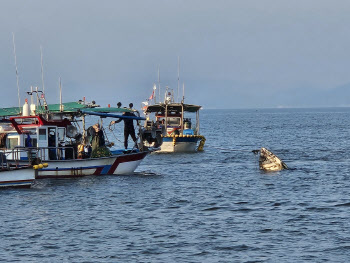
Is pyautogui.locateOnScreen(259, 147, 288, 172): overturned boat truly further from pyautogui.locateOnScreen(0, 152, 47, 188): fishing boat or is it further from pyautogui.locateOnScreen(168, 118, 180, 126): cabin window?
pyautogui.locateOnScreen(168, 118, 180, 126): cabin window

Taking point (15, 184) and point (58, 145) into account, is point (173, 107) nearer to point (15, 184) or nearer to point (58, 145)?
point (58, 145)

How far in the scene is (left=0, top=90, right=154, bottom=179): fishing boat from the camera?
37.4 m

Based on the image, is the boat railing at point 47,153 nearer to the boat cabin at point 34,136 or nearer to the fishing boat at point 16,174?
the boat cabin at point 34,136

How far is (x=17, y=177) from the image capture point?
3369cm

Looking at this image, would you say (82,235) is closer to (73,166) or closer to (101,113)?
(73,166)

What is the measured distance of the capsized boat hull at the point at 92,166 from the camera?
37375 mm

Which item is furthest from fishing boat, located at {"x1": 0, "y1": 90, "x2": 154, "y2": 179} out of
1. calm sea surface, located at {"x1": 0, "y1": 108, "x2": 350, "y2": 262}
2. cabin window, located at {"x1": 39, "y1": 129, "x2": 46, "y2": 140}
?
calm sea surface, located at {"x1": 0, "y1": 108, "x2": 350, "y2": 262}

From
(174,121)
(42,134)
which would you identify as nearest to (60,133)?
(42,134)

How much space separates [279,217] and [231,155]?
32.6 m

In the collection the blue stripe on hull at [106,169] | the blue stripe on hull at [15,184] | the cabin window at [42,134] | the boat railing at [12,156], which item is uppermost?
the cabin window at [42,134]

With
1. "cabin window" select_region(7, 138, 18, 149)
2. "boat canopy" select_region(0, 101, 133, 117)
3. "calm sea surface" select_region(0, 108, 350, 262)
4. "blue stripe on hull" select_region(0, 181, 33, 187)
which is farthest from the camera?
"boat canopy" select_region(0, 101, 133, 117)

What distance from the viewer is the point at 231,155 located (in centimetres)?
6025

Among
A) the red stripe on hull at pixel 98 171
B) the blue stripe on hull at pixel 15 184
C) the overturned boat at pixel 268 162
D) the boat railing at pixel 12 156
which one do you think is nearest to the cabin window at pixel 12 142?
the boat railing at pixel 12 156

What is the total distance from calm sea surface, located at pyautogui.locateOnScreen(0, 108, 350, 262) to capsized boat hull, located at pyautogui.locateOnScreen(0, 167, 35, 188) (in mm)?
410
